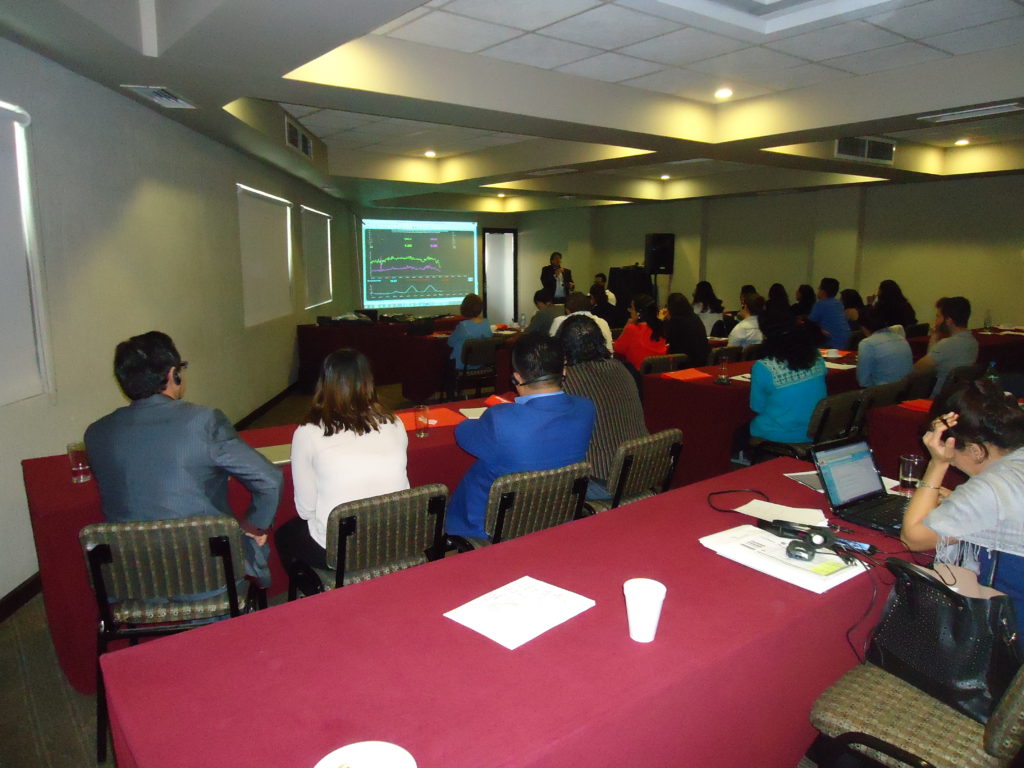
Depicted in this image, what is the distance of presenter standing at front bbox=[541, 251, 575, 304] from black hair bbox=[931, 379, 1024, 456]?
924 cm

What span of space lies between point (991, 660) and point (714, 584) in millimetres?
592

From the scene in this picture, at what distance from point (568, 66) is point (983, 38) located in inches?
A: 101

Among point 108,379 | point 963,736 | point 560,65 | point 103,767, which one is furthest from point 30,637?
point 560,65

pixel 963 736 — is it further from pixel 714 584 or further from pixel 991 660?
pixel 714 584

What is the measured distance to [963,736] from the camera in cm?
148

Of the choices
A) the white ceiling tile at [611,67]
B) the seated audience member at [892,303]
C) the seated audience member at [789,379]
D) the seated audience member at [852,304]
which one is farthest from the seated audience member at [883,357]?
the seated audience member at [852,304]

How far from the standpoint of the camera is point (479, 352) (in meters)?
6.97

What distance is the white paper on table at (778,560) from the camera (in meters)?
1.60

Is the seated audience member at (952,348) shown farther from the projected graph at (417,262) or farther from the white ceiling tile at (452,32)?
the projected graph at (417,262)

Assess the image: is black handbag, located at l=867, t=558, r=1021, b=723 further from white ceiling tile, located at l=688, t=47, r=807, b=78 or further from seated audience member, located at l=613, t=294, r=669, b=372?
seated audience member, located at l=613, t=294, r=669, b=372

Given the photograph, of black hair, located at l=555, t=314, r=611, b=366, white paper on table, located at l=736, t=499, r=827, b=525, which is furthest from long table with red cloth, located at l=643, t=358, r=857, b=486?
white paper on table, located at l=736, t=499, r=827, b=525

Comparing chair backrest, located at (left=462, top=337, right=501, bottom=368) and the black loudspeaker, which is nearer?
chair backrest, located at (left=462, top=337, right=501, bottom=368)

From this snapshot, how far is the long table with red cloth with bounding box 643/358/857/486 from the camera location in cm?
452

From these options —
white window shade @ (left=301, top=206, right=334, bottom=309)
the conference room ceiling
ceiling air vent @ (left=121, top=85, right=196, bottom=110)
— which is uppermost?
the conference room ceiling
